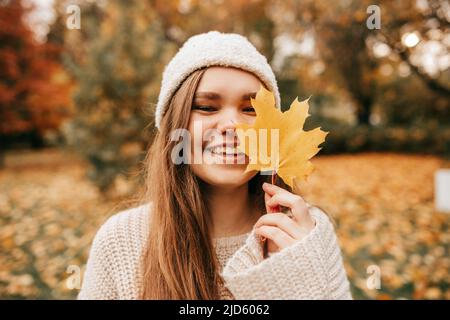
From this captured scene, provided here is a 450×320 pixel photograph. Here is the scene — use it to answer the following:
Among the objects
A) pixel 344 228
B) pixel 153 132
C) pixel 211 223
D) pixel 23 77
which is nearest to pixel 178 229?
pixel 211 223

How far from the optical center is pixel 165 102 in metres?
1.26

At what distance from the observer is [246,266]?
37.1 inches

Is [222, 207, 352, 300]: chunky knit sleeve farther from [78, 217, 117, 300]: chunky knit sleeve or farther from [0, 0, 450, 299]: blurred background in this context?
[0, 0, 450, 299]: blurred background

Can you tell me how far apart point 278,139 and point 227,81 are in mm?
284

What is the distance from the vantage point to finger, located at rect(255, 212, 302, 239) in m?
0.94

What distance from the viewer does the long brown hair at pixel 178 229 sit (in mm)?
1114

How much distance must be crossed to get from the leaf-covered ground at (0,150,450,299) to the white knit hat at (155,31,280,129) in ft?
2.35

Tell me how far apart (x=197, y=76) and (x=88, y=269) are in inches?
27.8

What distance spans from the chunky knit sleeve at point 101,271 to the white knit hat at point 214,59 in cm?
48

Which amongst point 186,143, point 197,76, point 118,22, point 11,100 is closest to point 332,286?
point 186,143

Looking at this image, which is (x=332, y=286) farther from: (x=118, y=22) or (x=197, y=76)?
(x=118, y=22)

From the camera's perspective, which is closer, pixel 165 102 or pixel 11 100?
pixel 165 102

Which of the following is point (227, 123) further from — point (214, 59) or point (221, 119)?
point (214, 59)

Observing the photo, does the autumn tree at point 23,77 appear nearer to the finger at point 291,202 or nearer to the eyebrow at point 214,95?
the eyebrow at point 214,95
